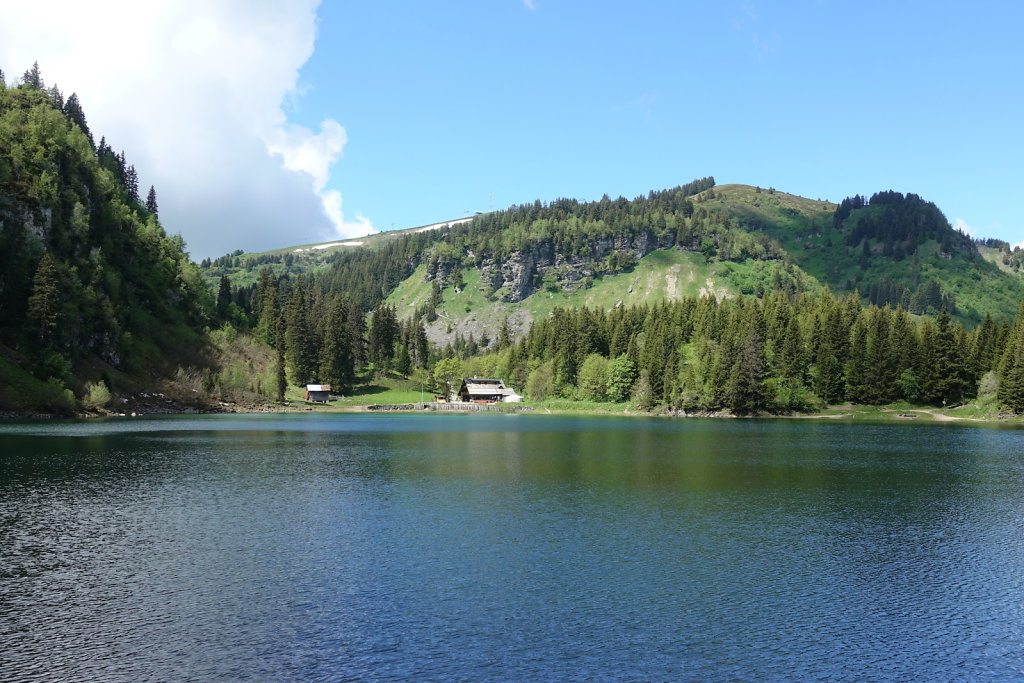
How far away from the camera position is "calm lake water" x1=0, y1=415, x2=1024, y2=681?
22688mm

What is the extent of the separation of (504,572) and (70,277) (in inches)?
5674

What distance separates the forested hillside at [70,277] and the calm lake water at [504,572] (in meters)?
73.6

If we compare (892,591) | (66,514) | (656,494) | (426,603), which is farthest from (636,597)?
(66,514)

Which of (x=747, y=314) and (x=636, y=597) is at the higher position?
(x=747, y=314)

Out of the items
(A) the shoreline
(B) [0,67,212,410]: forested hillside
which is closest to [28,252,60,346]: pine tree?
(B) [0,67,212,410]: forested hillside

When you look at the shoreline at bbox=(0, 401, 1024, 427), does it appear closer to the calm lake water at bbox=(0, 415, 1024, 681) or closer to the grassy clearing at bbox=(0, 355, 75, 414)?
the grassy clearing at bbox=(0, 355, 75, 414)

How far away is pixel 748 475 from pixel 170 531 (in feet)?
156

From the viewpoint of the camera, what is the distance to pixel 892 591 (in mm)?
30406

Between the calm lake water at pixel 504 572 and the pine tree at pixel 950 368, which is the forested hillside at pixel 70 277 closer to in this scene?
the calm lake water at pixel 504 572

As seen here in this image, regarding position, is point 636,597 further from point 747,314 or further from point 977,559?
point 747,314

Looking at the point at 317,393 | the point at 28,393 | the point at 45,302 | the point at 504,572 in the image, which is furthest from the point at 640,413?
the point at 504,572

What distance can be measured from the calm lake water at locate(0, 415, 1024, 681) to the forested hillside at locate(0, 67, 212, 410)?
73.6 m

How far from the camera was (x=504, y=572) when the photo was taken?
1266 inches

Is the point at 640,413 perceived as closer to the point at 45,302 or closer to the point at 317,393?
the point at 317,393
